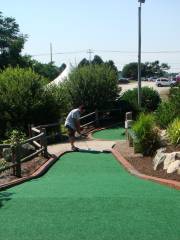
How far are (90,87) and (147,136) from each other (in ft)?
46.3

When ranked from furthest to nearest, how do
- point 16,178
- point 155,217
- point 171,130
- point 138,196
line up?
point 171,130 < point 16,178 < point 138,196 < point 155,217

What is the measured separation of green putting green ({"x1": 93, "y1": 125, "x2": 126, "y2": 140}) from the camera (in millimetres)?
22984

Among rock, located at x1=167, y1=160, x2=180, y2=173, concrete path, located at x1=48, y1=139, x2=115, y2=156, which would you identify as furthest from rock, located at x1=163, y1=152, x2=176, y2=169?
concrete path, located at x1=48, y1=139, x2=115, y2=156

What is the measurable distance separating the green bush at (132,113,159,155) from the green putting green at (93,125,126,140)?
715 centimetres

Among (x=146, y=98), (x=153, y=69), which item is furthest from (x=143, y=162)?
(x=153, y=69)

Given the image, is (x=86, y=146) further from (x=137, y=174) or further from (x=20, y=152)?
(x=137, y=174)

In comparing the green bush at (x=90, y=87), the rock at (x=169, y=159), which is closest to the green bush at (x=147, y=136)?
the rock at (x=169, y=159)

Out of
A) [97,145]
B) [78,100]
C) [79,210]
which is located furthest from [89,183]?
[78,100]

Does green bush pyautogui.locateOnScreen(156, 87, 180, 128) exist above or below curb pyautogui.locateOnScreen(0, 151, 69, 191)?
above

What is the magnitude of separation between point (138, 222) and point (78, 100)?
2214cm

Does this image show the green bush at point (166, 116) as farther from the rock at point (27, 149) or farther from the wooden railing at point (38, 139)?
the rock at point (27, 149)

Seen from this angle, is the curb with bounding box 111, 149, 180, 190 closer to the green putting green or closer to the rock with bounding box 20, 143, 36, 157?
A: the rock with bounding box 20, 143, 36, 157

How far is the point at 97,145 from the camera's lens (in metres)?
19.8

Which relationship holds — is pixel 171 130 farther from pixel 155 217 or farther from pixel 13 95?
pixel 13 95
